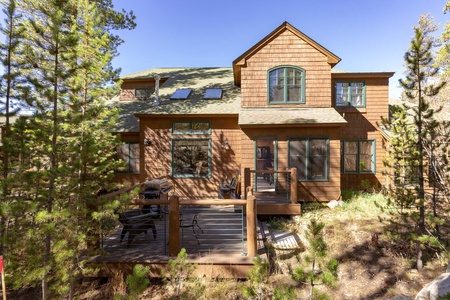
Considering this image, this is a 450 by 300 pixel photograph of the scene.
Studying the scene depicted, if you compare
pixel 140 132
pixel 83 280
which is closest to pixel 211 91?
pixel 140 132

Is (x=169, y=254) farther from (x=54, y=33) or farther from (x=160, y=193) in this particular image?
(x=54, y=33)

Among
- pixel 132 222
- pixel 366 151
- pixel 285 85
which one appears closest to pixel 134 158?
pixel 132 222

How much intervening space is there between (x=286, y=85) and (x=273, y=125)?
2359 mm

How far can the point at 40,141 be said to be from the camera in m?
3.96

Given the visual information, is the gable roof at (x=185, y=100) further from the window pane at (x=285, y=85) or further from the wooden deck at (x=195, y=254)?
the wooden deck at (x=195, y=254)

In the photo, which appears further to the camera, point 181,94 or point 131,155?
point 181,94

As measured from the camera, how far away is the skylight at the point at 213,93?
37.1ft

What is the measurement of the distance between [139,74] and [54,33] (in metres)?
11.8

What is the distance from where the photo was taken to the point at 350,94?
37.3 feet

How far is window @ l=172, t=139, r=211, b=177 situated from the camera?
10422 millimetres

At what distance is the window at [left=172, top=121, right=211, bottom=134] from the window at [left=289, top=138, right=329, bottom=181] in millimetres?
4180

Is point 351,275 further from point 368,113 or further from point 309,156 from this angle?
point 368,113

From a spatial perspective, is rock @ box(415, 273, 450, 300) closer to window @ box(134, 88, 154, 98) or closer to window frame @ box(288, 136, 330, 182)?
window frame @ box(288, 136, 330, 182)

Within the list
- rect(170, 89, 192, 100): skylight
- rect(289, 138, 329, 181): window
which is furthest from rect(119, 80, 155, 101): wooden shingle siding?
rect(289, 138, 329, 181): window
